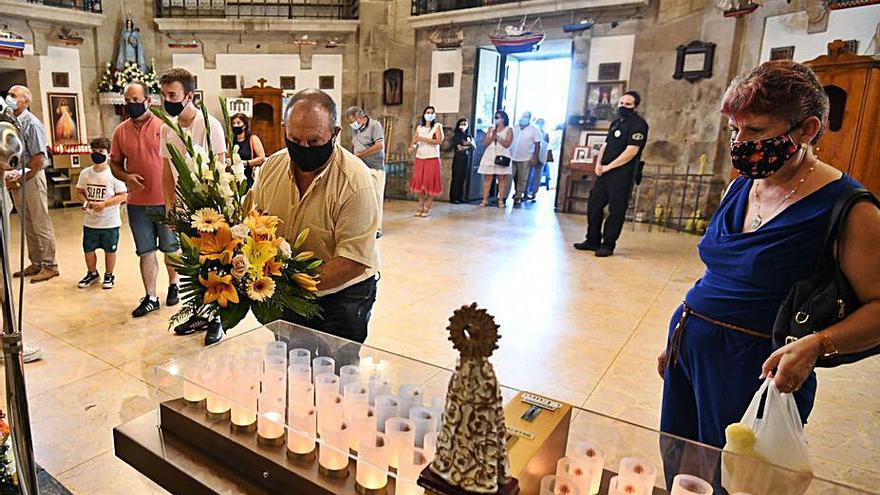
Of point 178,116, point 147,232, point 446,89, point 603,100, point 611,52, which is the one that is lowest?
point 147,232

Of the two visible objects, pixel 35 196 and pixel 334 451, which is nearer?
pixel 334 451

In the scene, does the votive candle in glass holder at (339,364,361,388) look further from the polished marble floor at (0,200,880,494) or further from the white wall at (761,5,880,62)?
the white wall at (761,5,880,62)

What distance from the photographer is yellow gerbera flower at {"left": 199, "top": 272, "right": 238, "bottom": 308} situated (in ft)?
4.63

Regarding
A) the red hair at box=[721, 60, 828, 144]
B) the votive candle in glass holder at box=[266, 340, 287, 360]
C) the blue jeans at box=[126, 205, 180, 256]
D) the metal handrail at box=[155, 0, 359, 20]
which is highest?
the metal handrail at box=[155, 0, 359, 20]

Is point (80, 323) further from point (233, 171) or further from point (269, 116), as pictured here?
point (269, 116)

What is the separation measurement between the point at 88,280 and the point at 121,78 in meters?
7.35

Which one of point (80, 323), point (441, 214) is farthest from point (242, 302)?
point (441, 214)

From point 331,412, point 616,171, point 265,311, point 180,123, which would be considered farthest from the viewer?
point 616,171

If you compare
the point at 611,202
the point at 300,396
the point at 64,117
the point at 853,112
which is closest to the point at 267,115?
the point at 64,117

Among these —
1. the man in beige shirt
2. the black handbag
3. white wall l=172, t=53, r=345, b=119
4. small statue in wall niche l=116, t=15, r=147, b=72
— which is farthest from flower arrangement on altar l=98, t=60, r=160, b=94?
the black handbag

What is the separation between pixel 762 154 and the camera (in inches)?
53.1

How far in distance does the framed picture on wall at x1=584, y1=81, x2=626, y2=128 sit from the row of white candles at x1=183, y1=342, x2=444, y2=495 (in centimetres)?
797

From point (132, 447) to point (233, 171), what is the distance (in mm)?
794

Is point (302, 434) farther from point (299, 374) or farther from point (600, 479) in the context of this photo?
point (600, 479)
